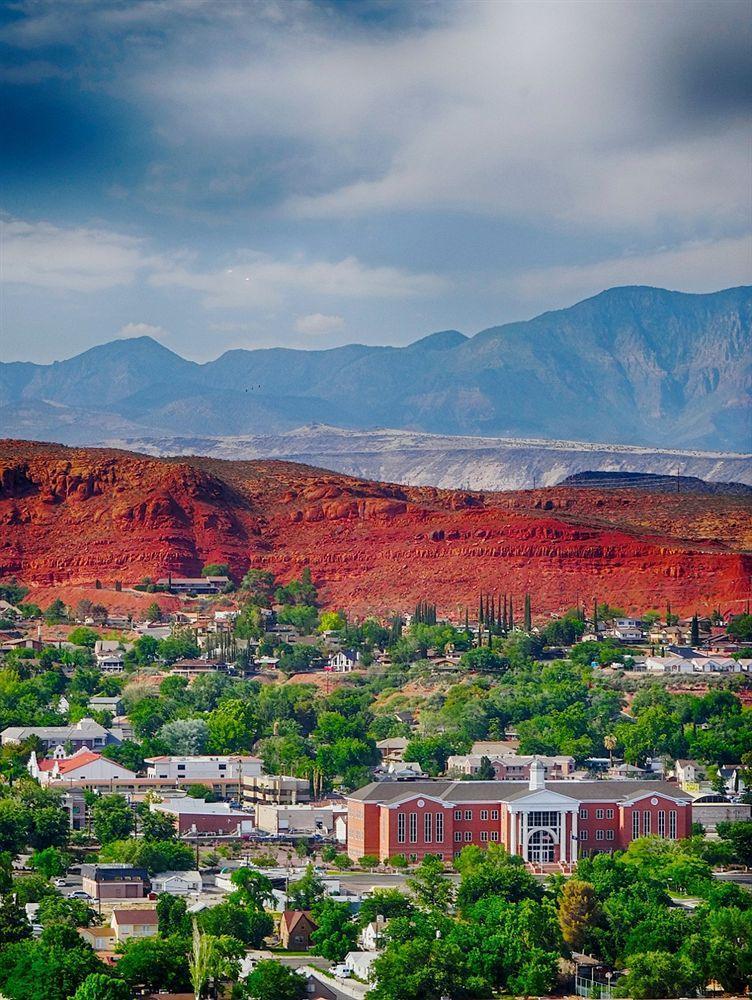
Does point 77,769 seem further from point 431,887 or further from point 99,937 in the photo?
point 99,937

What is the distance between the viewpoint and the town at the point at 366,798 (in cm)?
8350

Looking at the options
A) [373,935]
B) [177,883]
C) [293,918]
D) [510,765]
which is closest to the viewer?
[373,935]

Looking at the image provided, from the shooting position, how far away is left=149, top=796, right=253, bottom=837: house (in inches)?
4464

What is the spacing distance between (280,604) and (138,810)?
77.9 meters

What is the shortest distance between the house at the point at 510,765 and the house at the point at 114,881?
3071 cm

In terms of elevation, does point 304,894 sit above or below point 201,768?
below

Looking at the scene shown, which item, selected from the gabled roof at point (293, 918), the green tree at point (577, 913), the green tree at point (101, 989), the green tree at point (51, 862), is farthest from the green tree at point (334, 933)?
the green tree at point (51, 862)

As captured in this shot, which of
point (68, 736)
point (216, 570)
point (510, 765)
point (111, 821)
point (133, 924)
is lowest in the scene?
point (133, 924)

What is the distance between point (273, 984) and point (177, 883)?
1952 cm

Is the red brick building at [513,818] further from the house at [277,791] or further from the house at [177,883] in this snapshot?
the house at [177,883]

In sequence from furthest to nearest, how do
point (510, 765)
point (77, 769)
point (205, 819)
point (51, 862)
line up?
point (510, 765) → point (77, 769) → point (205, 819) → point (51, 862)

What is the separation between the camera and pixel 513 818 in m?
112

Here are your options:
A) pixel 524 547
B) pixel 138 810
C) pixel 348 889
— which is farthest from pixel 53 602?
pixel 348 889

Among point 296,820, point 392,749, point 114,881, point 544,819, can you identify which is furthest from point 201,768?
point 114,881
